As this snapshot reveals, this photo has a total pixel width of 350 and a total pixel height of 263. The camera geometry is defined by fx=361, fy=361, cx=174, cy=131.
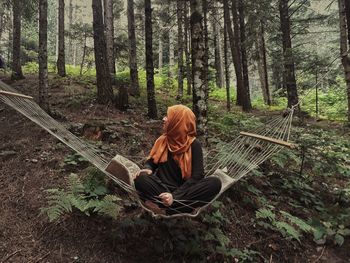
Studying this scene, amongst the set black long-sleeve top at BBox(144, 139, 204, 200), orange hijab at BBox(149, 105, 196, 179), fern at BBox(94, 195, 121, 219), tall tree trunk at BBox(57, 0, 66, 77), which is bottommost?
fern at BBox(94, 195, 121, 219)

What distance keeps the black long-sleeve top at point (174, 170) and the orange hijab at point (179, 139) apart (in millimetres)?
43

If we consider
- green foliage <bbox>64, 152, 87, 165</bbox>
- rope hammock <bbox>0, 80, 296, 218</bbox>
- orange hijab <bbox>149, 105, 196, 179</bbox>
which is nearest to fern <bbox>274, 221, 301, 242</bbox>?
rope hammock <bbox>0, 80, 296, 218</bbox>

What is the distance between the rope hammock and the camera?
11.4 ft

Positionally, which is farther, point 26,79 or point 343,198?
point 26,79

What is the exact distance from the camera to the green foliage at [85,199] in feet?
11.6

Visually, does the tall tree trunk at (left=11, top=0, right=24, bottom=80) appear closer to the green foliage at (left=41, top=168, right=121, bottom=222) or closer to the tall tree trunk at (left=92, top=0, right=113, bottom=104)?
the tall tree trunk at (left=92, top=0, right=113, bottom=104)

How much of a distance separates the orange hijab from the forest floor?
0.69 m

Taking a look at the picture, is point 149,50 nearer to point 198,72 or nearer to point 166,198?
point 198,72

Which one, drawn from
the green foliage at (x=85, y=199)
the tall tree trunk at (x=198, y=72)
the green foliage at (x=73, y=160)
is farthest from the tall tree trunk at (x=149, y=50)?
the green foliage at (x=85, y=199)

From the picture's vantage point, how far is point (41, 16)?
6781 millimetres

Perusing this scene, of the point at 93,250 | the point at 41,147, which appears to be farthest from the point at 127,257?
the point at 41,147

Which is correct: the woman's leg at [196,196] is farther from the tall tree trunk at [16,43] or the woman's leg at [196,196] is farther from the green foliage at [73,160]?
the tall tree trunk at [16,43]

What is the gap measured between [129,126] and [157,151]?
11.0ft

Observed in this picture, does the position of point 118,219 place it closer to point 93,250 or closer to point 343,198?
point 93,250
